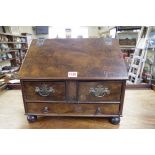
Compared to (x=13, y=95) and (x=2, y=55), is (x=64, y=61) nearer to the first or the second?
(x=13, y=95)

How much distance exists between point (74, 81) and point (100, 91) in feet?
0.64

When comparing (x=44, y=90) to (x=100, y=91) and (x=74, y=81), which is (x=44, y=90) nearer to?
(x=74, y=81)

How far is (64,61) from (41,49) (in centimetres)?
23

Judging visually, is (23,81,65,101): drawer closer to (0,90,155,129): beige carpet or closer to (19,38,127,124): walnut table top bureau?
(19,38,127,124): walnut table top bureau

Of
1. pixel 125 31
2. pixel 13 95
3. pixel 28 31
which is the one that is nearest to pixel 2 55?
pixel 28 31

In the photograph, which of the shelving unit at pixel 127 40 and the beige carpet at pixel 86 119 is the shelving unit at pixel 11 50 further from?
the shelving unit at pixel 127 40

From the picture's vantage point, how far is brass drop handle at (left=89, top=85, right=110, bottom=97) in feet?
3.47

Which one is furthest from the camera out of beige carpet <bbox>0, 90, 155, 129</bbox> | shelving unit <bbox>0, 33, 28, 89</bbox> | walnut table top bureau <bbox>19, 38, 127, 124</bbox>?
shelving unit <bbox>0, 33, 28, 89</bbox>

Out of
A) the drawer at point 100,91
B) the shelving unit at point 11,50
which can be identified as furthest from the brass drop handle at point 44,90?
the shelving unit at point 11,50

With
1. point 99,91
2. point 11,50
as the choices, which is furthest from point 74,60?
point 11,50

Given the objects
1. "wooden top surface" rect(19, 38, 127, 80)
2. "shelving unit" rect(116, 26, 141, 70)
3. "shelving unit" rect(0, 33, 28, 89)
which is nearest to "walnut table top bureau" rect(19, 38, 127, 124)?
"wooden top surface" rect(19, 38, 127, 80)

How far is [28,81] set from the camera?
1.07 meters

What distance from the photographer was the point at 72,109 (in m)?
1.13

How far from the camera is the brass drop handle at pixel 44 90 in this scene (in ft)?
3.55
